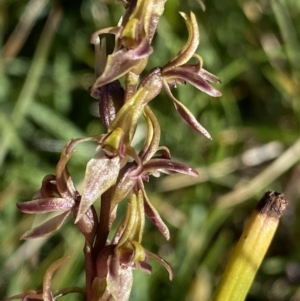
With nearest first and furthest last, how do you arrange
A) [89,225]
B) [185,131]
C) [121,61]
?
[121,61] < [89,225] < [185,131]

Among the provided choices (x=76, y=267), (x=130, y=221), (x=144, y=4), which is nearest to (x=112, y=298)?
(x=130, y=221)

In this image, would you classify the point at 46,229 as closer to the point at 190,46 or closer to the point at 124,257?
the point at 124,257

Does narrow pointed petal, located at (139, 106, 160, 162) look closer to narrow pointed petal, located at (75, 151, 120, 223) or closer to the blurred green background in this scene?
narrow pointed petal, located at (75, 151, 120, 223)

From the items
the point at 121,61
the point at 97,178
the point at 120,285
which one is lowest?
the point at 120,285

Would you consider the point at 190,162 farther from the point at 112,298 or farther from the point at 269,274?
the point at 112,298

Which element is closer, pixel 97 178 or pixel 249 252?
pixel 97 178

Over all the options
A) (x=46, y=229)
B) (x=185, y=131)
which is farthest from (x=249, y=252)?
(x=185, y=131)

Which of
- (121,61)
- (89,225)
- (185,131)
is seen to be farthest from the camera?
(185,131)
